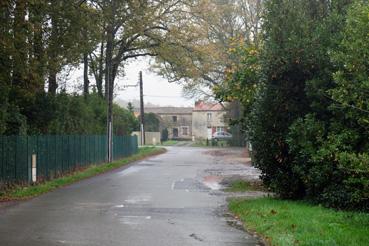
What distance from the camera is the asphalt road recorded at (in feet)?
33.3

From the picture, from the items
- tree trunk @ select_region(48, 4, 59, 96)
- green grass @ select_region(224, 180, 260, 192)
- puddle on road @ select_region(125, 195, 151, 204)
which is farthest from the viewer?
green grass @ select_region(224, 180, 260, 192)

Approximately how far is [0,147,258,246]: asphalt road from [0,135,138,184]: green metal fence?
163 cm

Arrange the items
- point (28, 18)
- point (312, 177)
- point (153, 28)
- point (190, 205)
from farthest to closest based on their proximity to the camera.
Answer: point (153, 28) < point (28, 18) < point (190, 205) < point (312, 177)

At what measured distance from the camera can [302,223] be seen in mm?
10992

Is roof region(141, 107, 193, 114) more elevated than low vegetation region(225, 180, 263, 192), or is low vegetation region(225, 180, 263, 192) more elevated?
roof region(141, 107, 193, 114)

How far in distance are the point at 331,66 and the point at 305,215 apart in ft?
15.1

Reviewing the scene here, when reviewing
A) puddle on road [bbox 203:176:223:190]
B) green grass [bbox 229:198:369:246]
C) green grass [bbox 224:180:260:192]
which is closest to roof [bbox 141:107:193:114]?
puddle on road [bbox 203:176:223:190]

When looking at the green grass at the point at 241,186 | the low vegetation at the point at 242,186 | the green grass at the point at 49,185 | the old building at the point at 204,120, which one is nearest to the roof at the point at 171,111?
the old building at the point at 204,120

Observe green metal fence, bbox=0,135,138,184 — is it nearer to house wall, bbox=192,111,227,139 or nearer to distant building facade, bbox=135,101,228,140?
distant building facade, bbox=135,101,228,140

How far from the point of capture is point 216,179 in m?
24.6

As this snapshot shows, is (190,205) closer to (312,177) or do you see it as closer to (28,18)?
(312,177)

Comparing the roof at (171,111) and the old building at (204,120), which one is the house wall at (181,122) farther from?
the old building at (204,120)

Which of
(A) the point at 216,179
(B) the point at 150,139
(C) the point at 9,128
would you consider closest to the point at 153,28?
(A) the point at 216,179

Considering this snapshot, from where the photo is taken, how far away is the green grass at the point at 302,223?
372 inches
